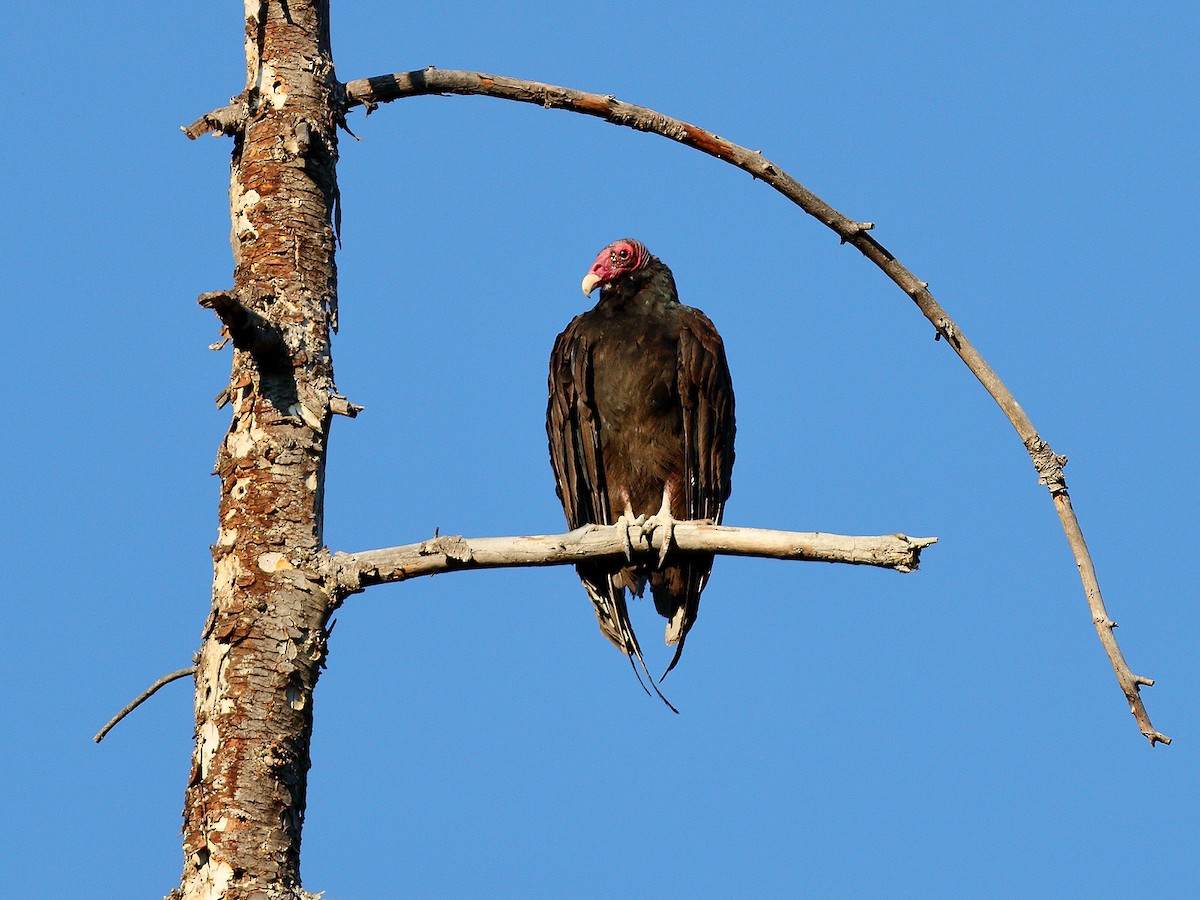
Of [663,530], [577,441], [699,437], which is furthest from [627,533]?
[577,441]

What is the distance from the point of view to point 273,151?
12.8ft

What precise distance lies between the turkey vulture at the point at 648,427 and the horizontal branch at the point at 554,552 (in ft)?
4.15

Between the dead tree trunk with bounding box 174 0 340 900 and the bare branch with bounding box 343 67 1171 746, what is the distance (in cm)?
28

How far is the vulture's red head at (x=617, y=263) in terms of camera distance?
5.47 metres

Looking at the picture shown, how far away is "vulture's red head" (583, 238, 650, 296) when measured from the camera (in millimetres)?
5473

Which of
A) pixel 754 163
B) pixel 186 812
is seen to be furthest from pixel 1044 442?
pixel 186 812

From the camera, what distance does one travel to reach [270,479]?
3.61 metres

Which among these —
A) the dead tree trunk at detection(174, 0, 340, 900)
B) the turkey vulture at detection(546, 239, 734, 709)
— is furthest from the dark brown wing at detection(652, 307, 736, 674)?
the dead tree trunk at detection(174, 0, 340, 900)

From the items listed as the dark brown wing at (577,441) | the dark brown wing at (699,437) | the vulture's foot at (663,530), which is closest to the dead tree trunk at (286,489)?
the vulture's foot at (663,530)

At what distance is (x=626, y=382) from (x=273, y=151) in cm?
171

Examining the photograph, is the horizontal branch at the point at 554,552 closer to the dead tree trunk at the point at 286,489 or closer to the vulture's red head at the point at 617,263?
the dead tree trunk at the point at 286,489

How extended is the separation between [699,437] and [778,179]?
4.32 feet

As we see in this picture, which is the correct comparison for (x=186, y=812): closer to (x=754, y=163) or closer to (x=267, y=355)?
(x=267, y=355)

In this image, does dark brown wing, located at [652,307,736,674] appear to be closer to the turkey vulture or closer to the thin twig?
the turkey vulture
